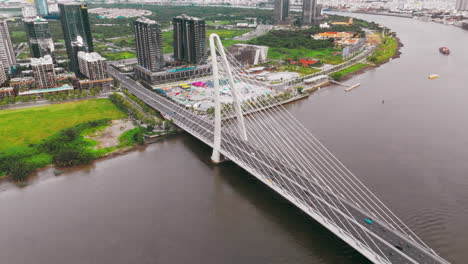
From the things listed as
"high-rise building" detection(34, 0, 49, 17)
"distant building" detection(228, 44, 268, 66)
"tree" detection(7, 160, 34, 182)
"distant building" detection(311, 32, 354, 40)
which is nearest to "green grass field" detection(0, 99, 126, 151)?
"tree" detection(7, 160, 34, 182)

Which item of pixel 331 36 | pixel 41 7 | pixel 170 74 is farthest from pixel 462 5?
pixel 41 7

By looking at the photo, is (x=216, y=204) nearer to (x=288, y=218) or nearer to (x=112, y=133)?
(x=288, y=218)

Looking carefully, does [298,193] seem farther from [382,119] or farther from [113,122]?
[113,122]

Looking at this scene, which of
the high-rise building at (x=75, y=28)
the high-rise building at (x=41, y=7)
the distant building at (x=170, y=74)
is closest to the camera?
the distant building at (x=170, y=74)

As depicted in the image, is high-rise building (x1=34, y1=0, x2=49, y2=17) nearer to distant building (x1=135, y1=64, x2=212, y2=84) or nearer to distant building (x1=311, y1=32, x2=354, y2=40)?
distant building (x1=135, y1=64, x2=212, y2=84)

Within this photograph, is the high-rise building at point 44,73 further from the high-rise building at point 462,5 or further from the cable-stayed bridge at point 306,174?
the high-rise building at point 462,5

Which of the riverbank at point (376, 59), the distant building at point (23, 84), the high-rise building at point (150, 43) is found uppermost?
the high-rise building at point (150, 43)

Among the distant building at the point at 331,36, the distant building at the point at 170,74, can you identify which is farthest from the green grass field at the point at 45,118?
the distant building at the point at 331,36
